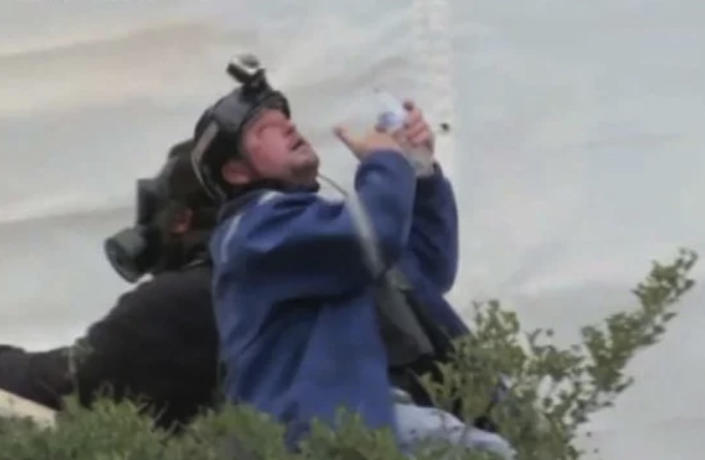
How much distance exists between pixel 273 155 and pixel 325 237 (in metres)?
0.46

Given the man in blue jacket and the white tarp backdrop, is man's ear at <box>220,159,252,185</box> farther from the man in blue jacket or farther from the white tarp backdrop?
the white tarp backdrop

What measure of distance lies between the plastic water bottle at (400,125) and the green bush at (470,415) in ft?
2.76

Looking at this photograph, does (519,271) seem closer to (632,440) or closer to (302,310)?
(632,440)

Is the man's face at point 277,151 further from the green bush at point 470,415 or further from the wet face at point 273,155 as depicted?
the green bush at point 470,415

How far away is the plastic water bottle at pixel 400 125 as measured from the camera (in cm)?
492

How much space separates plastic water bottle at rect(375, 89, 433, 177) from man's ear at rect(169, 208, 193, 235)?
51cm

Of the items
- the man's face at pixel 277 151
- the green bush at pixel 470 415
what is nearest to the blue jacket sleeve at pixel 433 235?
the man's face at pixel 277 151

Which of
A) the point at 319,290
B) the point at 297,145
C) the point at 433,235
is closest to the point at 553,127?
the point at 433,235

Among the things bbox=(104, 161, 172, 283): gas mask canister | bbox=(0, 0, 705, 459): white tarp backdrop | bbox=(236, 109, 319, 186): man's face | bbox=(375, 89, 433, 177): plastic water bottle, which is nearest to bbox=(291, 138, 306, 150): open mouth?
bbox=(236, 109, 319, 186): man's face

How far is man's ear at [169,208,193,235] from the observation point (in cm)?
533

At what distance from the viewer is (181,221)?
534 centimetres

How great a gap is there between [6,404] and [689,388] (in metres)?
1.92

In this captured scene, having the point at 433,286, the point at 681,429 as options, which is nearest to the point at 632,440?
the point at 681,429

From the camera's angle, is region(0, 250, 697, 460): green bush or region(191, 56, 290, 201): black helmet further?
region(191, 56, 290, 201): black helmet
